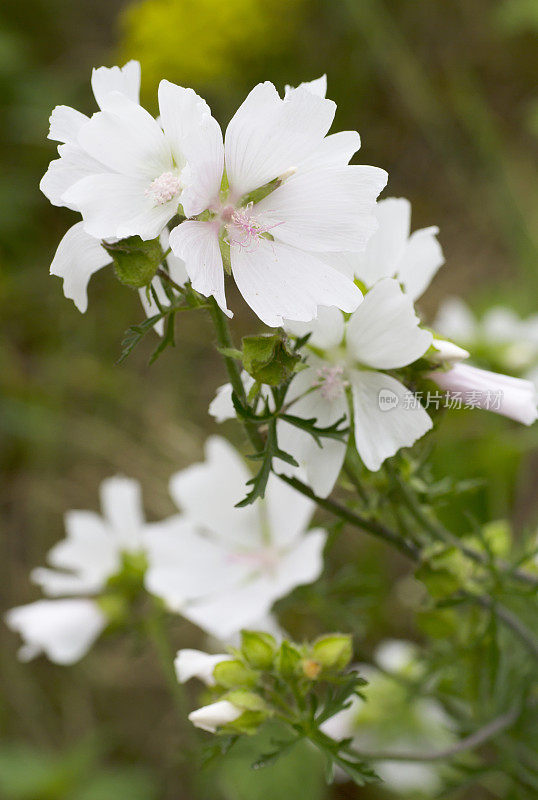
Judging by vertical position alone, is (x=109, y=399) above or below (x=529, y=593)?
below

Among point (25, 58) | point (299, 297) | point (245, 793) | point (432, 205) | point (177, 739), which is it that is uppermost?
point (299, 297)

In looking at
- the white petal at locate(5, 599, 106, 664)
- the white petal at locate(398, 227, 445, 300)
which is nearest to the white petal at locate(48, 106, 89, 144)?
the white petal at locate(398, 227, 445, 300)

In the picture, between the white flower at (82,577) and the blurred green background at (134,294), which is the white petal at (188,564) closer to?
the white flower at (82,577)

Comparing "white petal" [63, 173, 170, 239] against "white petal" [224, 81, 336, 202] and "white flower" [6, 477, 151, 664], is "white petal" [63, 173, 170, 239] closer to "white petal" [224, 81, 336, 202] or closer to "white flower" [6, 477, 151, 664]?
"white petal" [224, 81, 336, 202]

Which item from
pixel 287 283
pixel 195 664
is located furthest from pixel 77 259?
pixel 195 664

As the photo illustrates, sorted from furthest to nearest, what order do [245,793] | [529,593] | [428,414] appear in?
[245,793] < [529,593] < [428,414]

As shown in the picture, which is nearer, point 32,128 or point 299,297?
point 299,297

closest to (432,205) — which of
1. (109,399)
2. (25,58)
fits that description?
(109,399)

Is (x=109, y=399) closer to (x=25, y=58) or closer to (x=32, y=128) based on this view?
(x=32, y=128)
